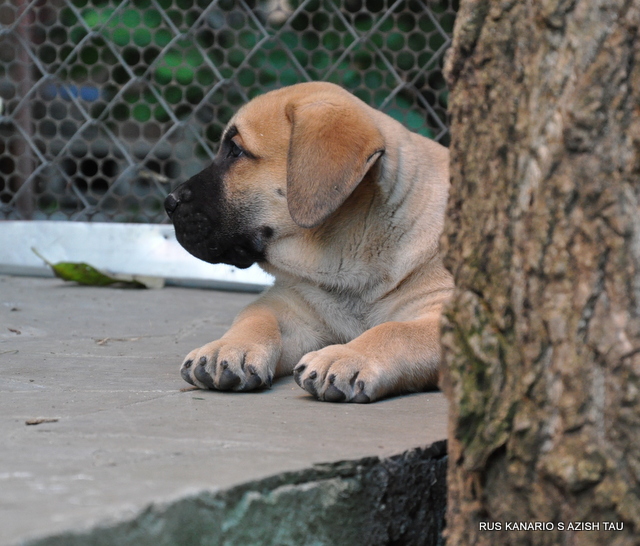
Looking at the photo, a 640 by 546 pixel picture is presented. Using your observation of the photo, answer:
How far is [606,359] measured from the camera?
1312mm

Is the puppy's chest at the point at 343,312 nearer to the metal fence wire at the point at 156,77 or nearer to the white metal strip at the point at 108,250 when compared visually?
the white metal strip at the point at 108,250

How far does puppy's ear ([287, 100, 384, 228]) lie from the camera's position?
262 cm

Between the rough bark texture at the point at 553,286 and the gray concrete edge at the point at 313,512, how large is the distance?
232mm

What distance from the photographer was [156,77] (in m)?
5.24

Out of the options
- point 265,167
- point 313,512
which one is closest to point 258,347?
point 265,167

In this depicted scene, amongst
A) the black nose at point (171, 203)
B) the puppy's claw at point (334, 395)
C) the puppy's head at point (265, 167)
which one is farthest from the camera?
the black nose at point (171, 203)

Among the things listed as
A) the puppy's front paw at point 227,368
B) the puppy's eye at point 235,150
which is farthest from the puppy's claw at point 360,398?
the puppy's eye at point 235,150

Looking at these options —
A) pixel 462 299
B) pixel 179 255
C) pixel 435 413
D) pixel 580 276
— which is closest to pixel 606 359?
pixel 580 276

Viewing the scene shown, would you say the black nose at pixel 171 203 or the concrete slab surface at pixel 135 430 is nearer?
the concrete slab surface at pixel 135 430

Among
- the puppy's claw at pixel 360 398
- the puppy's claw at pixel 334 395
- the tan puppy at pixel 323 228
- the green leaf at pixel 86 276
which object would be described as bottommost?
the green leaf at pixel 86 276

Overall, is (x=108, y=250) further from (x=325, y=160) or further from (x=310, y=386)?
(x=310, y=386)

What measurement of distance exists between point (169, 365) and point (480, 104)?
163 cm

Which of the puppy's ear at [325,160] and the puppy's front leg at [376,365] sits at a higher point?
the puppy's ear at [325,160]

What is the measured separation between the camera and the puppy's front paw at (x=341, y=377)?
7.34ft
